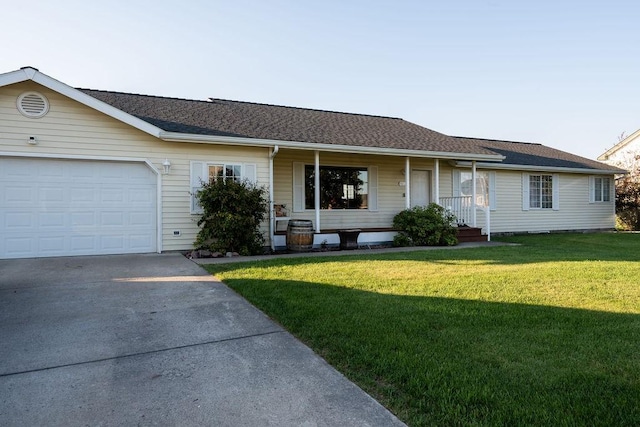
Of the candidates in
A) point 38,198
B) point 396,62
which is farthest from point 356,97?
point 38,198

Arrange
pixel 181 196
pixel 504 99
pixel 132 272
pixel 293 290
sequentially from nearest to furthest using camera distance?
pixel 293 290 → pixel 132 272 → pixel 181 196 → pixel 504 99

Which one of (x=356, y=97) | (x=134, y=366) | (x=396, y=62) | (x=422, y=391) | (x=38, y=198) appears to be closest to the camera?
(x=422, y=391)

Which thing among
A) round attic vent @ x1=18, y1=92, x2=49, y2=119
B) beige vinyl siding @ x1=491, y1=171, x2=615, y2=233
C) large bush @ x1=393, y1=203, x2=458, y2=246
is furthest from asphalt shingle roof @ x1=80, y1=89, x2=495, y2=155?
beige vinyl siding @ x1=491, y1=171, x2=615, y2=233

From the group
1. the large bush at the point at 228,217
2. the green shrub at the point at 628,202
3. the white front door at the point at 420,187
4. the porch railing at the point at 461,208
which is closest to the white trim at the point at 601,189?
the green shrub at the point at 628,202

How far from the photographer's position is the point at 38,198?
816 centimetres

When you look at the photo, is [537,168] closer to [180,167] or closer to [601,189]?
[601,189]

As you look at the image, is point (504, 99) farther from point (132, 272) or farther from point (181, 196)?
point (132, 272)

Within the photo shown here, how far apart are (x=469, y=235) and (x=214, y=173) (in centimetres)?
826

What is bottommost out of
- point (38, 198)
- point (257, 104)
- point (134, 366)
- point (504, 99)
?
point (134, 366)

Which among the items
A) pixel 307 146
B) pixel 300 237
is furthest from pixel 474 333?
pixel 307 146

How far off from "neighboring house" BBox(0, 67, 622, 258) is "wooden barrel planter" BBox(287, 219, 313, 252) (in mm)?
567

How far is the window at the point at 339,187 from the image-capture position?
39.8 feet

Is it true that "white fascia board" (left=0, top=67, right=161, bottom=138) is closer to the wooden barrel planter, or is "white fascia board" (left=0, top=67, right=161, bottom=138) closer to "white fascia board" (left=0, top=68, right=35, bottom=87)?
"white fascia board" (left=0, top=68, right=35, bottom=87)

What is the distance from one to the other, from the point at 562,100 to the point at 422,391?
20707 millimetres
